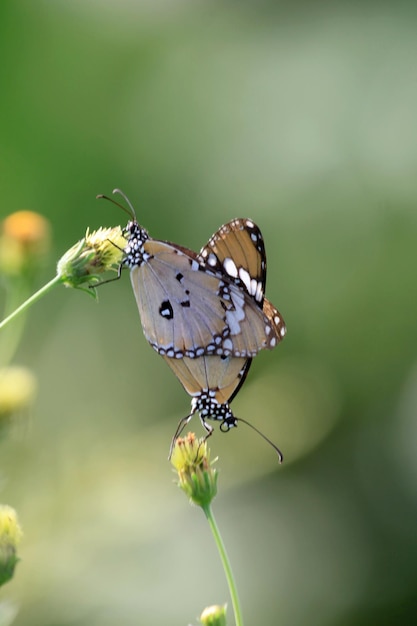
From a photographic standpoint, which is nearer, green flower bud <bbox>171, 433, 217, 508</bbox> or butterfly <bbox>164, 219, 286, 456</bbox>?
green flower bud <bbox>171, 433, 217, 508</bbox>

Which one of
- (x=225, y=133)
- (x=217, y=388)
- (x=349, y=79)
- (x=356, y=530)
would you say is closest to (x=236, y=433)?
(x=356, y=530)

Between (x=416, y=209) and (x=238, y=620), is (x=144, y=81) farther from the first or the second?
(x=238, y=620)

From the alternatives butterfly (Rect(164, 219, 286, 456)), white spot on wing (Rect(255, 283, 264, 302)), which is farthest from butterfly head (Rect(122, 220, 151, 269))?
white spot on wing (Rect(255, 283, 264, 302))

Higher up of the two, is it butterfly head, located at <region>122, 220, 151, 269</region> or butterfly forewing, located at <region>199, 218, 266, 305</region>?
butterfly head, located at <region>122, 220, 151, 269</region>

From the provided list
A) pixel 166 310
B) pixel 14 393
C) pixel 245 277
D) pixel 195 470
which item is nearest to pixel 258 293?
pixel 245 277

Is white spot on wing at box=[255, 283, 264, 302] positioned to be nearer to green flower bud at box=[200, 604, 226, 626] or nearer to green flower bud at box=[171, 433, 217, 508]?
green flower bud at box=[171, 433, 217, 508]

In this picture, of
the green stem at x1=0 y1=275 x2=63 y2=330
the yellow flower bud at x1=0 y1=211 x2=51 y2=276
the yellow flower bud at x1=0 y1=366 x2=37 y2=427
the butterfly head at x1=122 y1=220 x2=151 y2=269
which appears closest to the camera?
the green stem at x1=0 y1=275 x2=63 y2=330

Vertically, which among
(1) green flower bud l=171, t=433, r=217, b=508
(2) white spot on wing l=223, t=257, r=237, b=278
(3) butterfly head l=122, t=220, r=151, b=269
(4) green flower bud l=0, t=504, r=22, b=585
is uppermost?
(3) butterfly head l=122, t=220, r=151, b=269
